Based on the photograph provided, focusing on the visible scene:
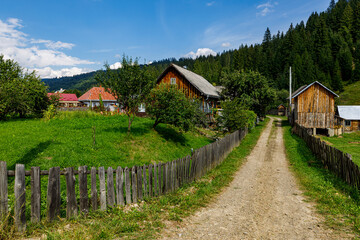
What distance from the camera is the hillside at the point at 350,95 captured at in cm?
7412

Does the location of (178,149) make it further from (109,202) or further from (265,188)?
(109,202)

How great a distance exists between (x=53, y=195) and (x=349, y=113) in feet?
164

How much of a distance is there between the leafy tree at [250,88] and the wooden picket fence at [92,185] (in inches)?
1064

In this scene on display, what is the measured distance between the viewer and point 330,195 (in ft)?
26.5

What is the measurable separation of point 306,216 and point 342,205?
1673 mm

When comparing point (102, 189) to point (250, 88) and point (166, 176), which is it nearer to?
point (166, 176)

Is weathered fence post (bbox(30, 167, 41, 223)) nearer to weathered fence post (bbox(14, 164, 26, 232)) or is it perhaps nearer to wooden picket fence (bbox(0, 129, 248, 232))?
wooden picket fence (bbox(0, 129, 248, 232))

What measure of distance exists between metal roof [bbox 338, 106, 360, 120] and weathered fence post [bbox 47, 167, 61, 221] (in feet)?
158

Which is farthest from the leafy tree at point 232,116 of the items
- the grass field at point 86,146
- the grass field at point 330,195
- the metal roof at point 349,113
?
the metal roof at point 349,113

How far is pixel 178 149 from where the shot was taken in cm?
1575

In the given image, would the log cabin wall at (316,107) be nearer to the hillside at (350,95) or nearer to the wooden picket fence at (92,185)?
the wooden picket fence at (92,185)

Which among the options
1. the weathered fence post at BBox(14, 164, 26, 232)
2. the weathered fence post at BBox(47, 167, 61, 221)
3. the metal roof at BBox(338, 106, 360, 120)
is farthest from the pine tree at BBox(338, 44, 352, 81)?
the weathered fence post at BBox(14, 164, 26, 232)

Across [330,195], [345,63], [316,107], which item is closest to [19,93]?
[330,195]

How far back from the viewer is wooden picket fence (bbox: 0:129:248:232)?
489cm
